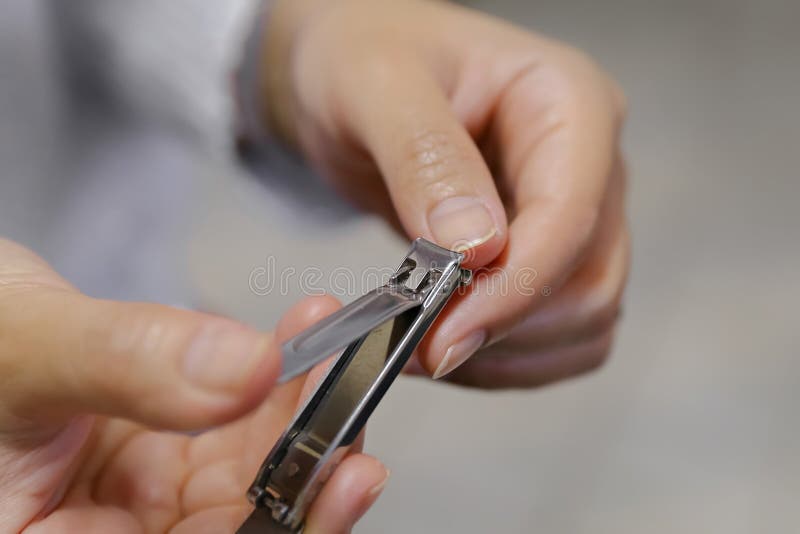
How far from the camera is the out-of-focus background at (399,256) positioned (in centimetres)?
85

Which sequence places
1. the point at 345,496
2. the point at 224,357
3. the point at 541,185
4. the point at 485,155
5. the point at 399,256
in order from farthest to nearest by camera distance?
the point at 399,256, the point at 485,155, the point at 541,185, the point at 345,496, the point at 224,357

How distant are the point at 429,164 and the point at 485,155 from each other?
0.22 m

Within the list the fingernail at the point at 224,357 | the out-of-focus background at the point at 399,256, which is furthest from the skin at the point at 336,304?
the out-of-focus background at the point at 399,256

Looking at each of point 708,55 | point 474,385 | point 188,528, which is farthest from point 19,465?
point 708,55

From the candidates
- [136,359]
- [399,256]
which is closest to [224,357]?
[136,359]

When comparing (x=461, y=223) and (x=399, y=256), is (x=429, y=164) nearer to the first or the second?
(x=461, y=223)

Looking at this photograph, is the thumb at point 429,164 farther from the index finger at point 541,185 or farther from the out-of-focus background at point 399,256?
the out-of-focus background at point 399,256

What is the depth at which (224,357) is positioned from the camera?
1.03ft

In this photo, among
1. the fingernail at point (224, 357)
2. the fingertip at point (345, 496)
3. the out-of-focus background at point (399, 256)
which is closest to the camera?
the fingernail at point (224, 357)

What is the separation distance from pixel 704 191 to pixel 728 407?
1.59 ft

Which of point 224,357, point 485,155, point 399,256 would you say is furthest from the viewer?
point 399,256

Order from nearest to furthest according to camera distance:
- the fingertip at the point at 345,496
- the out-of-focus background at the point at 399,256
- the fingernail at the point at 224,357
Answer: the fingernail at the point at 224,357, the fingertip at the point at 345,496, the out-of-focus background at the point at 399,256

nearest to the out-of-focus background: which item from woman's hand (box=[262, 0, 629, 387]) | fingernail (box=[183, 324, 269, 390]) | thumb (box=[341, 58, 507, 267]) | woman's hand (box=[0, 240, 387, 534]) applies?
woman's hand (box=[262, 0, 629, 387])

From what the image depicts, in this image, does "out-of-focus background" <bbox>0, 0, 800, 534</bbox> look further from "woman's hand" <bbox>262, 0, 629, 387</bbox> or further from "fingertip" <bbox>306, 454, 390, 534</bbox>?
"fingertip" <bbox>306, 454, 390, 534</bbox>
